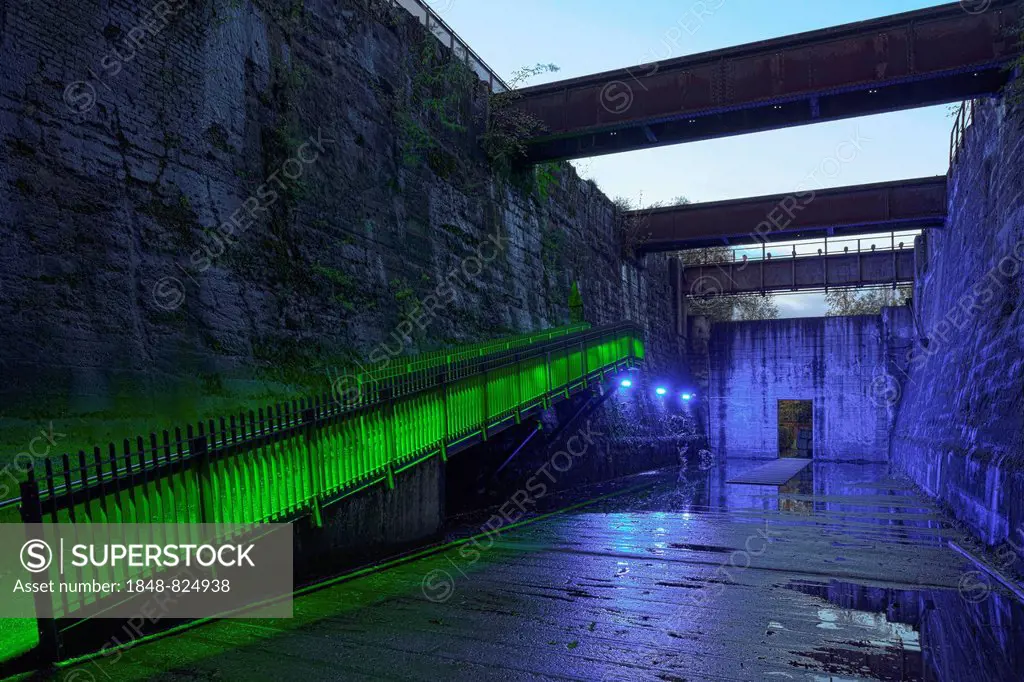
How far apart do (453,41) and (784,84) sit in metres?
8.08

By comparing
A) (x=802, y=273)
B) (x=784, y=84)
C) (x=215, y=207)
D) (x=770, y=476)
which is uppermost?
(x=784, y=84)

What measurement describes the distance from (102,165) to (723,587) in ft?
27.5

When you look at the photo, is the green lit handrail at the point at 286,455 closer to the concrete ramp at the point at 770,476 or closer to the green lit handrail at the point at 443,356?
the green lit handrail at the point at 443,356

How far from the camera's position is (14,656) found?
4312mm

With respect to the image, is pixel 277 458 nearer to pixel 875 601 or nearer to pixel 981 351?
pixel 875 601

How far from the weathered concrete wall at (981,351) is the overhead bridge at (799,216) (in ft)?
8.83

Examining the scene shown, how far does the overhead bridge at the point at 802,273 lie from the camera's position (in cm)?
2812

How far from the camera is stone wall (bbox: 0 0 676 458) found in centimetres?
715

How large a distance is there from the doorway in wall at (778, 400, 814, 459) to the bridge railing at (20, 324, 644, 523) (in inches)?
1437

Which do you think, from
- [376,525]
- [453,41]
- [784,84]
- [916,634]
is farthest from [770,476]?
[916,634]

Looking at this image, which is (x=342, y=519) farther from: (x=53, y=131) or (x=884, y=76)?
(x=884, y=76)

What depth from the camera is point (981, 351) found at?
10.2 metres

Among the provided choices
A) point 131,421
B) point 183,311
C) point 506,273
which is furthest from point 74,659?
point 506,273

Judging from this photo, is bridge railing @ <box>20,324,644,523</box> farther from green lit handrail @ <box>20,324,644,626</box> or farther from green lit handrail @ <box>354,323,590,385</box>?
green lit handrail @ <box>354,323,590,385</box>
